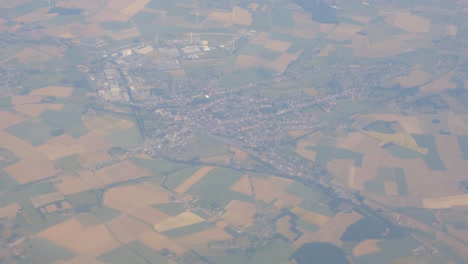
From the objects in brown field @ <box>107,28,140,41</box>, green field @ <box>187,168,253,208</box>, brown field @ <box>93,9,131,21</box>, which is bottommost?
green field @ <box>187,168,253,208</box>

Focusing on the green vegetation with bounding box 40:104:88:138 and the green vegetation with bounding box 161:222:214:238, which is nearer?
the green vegetation with bounding box 161:222:214:238

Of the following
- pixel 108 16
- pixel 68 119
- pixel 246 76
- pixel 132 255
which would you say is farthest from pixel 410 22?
pixel 132 255

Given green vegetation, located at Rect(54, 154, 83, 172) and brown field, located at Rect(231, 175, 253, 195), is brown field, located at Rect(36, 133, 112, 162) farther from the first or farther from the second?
brown field, located at Rect(231, 175, 253, 195)

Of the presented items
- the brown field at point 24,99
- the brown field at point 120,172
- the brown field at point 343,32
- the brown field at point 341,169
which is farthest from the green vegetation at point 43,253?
the brown field at point 343,32

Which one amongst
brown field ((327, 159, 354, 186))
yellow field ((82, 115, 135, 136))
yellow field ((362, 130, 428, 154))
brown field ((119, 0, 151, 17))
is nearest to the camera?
brown field ((327, 159, 354, 186))

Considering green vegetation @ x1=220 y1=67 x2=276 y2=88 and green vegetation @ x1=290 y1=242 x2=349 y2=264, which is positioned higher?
green vegetation @ x1=220 y1=67 x2=276 y2=88

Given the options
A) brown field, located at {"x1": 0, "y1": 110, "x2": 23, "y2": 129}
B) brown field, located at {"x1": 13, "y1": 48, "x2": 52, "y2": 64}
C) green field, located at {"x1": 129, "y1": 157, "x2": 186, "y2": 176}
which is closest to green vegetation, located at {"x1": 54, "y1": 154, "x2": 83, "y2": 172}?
green field, located at {"x1": 129, "y1": 157, "x2": 186, "y2": 176}

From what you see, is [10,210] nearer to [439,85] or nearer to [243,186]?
[243,186]
